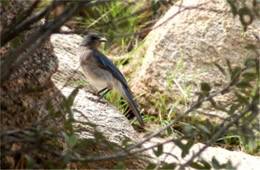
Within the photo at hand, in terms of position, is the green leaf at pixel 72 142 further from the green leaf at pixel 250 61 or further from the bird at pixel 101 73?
the bird at pixel 101 73

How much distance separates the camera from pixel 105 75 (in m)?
7.48

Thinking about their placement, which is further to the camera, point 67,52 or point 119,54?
point 119,54

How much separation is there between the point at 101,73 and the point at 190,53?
1.03 metres

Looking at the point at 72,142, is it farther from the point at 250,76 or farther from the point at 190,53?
the point at 190,53

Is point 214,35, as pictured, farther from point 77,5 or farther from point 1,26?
point 77,5

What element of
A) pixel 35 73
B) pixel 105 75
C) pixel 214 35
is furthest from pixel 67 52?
pixel 35 73

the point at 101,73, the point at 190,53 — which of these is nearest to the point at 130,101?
the point at 101,73

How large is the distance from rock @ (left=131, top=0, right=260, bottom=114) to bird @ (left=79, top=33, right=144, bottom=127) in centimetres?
41

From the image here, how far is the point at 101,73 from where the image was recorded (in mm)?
7406

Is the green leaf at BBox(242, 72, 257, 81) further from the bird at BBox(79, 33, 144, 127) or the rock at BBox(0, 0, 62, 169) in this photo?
the bird at BBox(79, 33, 144, 127)

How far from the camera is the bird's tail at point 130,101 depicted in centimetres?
688

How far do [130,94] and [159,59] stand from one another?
83 cm

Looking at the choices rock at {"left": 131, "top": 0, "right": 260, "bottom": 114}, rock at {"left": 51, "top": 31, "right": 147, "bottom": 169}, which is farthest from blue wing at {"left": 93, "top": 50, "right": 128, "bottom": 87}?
rock at {"left": 131, "top": 0, "right": 260, "bottom": 114}

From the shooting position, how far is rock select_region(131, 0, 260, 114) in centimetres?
754
